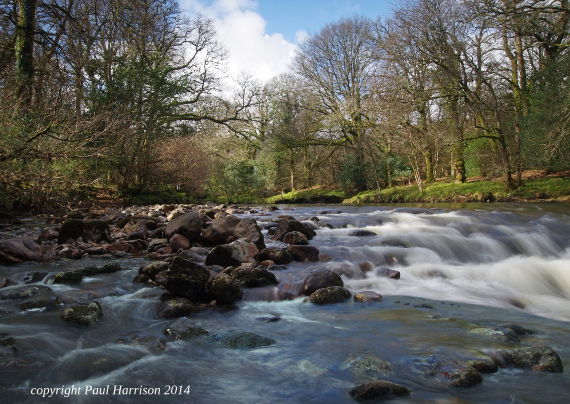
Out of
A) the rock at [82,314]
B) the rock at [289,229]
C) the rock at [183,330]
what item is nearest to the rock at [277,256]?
the rock at [289,229]

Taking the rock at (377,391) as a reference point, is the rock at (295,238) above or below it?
above

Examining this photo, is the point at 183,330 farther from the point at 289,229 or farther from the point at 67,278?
the point at 289,229

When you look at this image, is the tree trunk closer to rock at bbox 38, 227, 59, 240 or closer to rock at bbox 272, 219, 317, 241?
rock at bbox 38, 227, 59, 240

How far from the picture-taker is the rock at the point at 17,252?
590 centimetres

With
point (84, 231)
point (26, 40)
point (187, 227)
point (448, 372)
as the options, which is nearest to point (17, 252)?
point (84, 231)

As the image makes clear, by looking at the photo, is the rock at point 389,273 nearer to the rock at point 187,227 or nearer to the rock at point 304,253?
the rock at point 304,253

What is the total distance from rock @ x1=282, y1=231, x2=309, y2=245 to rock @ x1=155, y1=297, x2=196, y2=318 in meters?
4.04

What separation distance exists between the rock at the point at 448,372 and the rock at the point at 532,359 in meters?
0.42

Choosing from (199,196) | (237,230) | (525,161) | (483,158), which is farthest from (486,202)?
(199,196)

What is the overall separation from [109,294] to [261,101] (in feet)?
66.4

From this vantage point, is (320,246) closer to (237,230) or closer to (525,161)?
(237,230)

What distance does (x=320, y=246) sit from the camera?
7969 millimetres

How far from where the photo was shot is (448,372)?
8.70 feet

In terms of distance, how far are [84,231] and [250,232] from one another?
3492mm
